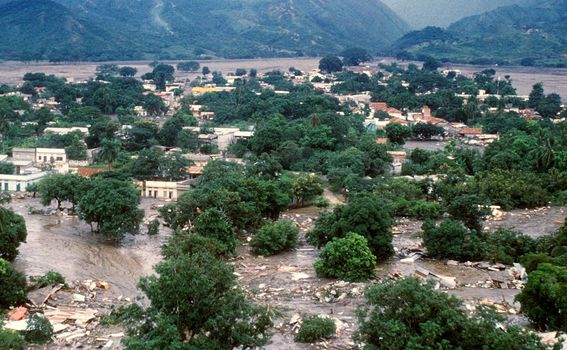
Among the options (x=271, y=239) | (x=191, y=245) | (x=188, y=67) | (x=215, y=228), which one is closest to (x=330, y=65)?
(x=188, y=67)

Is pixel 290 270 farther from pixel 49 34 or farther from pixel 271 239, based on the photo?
pixel 49 34

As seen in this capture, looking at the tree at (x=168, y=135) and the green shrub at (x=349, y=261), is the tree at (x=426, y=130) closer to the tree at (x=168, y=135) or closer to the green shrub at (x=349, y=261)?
the tree at (x=168, y=135)

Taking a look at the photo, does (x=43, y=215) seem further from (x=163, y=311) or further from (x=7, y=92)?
(x=7, y=92)

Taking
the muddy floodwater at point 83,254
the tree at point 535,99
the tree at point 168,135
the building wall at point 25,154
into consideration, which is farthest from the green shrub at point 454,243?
the tree at point 535,99

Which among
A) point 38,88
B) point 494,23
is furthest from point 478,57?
point 38,88

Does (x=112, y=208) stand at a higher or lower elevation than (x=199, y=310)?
lower

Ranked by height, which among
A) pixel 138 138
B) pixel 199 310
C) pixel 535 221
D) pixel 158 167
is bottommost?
pixel 535 221
